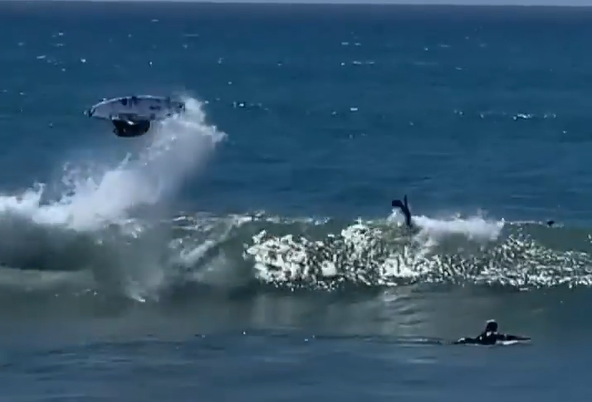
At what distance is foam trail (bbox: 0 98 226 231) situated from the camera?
4572 cm

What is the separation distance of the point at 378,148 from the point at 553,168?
1023 cm

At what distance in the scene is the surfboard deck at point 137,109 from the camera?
5234cm

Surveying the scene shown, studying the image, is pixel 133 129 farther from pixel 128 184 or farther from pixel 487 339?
pixel 487 339

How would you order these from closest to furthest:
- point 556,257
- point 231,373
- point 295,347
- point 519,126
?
1. point 231,373
2. point 295,347
3. point 556,257
4. point 519,126

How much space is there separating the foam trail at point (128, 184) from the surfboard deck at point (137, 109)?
644 millimetres

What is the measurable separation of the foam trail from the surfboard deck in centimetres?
64

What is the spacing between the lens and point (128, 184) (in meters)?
49.4

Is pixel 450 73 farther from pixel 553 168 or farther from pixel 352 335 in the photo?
pixel 352 335

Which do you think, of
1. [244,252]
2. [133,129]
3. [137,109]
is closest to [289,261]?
[244,252]

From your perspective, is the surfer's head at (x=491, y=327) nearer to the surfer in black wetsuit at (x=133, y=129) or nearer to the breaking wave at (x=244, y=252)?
the breaking wave at (x=244, y=252)

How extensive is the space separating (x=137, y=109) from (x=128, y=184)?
4.03 meters

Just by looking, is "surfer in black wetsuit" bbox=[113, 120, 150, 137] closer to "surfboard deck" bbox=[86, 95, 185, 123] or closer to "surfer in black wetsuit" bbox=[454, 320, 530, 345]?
"surfboard deck" bbox=[86, 95, 185, 123]

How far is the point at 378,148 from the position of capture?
73.5 meters

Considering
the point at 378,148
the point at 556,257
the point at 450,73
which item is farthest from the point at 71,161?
the point at 450,73
